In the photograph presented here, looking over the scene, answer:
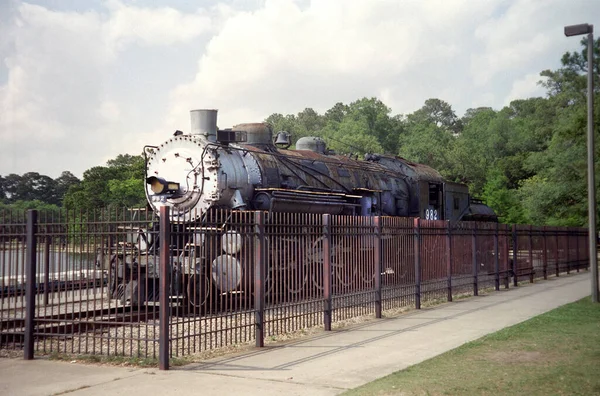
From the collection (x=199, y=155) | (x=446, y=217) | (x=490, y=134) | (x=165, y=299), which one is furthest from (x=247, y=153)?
(x=490, y=134)

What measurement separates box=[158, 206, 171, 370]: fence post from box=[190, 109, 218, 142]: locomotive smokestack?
24.8ft

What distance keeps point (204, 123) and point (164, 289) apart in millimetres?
8166

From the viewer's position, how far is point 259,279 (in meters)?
10.4

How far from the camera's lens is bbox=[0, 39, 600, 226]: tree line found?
43000 mm

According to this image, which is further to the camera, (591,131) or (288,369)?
(591,131)

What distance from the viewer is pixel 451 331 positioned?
39.0 ft

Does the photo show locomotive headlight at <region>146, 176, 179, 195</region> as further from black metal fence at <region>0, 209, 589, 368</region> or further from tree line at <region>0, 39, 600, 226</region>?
tree line at <region>0, 39, 600, 226</region>

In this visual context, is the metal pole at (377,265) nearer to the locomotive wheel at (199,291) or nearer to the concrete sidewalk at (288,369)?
the concrete sidewalk at (288,369)

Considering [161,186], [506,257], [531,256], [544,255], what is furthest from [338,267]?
[544,255]

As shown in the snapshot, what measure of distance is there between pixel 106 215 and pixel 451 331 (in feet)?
20.5

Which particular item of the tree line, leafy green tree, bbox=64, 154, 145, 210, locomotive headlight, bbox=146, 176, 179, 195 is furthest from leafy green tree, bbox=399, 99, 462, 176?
locomotive headlight, bbox=146, 176, 179, 195

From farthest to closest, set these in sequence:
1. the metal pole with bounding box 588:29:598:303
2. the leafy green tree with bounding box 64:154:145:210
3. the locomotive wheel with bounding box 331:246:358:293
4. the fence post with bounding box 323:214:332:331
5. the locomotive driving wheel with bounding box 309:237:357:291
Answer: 1. the leafy green tree with bounding box 64:154:145:210
2. the metal pole with bounding box 588:29:598:303
3. the locomotive wheel with bounding box 331:246:358:293
4. the locomotive driving wheel with bounding box 309:237:357:291
5. the fence post with bounding box 323:214:332:331

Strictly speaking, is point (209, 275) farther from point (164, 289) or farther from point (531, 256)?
point (531, 256)

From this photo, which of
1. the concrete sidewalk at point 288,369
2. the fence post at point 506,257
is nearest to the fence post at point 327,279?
the concrete sidewalk at point 288,369
